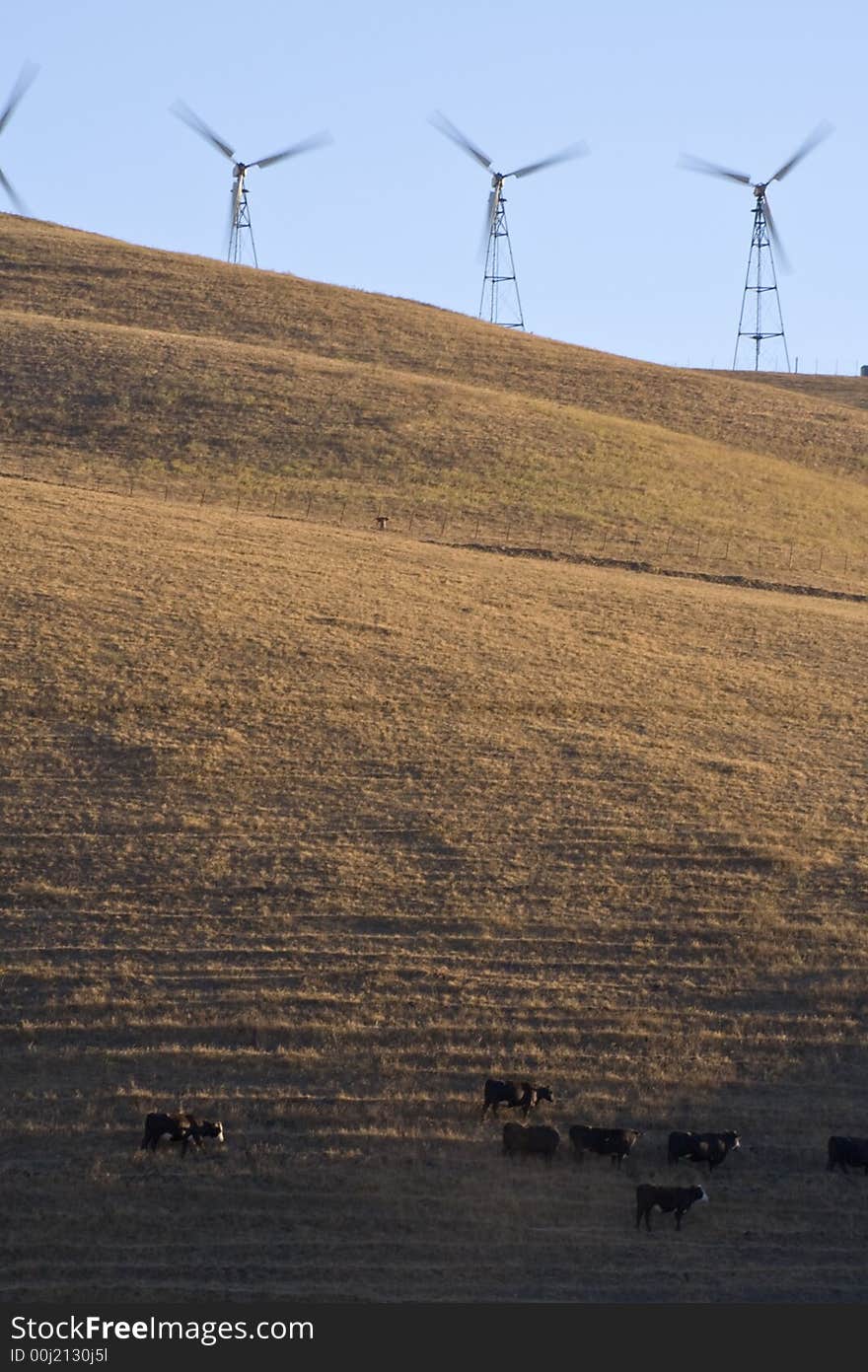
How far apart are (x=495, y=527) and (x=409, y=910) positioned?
96.4 feet

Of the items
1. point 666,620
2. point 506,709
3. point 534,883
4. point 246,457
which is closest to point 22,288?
point 246,457

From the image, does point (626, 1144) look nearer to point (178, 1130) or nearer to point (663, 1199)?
point (663, 1199)

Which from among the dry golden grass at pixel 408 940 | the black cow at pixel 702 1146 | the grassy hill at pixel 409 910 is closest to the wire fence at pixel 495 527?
the grassy hill at pixel 409 910

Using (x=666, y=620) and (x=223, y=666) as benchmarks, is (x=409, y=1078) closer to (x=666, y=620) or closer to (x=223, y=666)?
(x=223, y=666)

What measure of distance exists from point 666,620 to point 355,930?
19837mm

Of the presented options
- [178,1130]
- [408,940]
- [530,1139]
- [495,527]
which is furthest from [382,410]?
[178,1130]

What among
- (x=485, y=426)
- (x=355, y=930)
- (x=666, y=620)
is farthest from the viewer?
(x=485, y=426)

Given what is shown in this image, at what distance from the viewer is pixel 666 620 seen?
1603 inches

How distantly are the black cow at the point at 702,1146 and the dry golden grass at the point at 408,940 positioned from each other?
28 cm

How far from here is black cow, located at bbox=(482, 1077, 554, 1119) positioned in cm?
1894

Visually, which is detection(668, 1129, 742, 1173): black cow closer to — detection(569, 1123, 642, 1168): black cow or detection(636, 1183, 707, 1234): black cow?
detection(569, 1123, 642, 1168): black cow

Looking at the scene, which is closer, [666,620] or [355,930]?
[355,930]

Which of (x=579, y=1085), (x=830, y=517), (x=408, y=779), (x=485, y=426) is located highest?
(x=485, y=426)

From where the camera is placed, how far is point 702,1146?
18156mm
